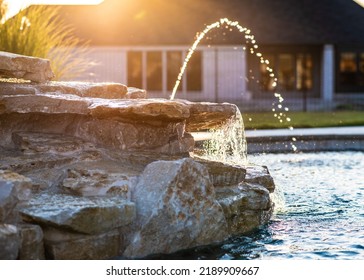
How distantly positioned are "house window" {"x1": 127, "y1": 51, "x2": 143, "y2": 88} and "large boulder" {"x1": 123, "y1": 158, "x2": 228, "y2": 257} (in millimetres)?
22230

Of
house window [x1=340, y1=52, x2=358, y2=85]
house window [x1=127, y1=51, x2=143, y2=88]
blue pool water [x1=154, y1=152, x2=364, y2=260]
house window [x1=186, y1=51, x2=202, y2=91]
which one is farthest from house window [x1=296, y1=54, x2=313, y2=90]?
blue pool water [x1=154, y1=152, x2=364, y2=260]

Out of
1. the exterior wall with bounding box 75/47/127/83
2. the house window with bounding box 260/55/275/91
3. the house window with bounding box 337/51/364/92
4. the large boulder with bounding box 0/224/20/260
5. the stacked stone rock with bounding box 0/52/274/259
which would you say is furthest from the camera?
the house window with bounding box 337/51/364/92

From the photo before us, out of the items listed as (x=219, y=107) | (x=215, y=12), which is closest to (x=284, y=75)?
(x=215, y=12)

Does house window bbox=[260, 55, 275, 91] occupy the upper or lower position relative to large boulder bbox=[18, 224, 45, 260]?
upper

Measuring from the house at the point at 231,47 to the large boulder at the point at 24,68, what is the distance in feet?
58.4

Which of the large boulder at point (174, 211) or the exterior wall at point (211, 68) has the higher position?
the exterior wall at point (211, 68)

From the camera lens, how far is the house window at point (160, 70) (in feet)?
92.2

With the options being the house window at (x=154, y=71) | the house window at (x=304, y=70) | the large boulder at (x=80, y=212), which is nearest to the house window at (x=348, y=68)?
the house window at (x=304, y=70)

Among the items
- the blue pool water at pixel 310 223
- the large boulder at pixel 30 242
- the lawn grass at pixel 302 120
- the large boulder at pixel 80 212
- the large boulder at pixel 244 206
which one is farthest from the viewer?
the lawn grass at pixel 302 120

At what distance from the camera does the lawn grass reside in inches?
662

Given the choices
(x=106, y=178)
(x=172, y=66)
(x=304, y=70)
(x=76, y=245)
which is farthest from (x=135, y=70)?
(x=76, y=245)

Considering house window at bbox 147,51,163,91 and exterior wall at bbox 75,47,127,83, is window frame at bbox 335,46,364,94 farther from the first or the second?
exterior wall at bbox 75,47,127,83

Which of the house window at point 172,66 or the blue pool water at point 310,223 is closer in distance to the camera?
the blue pool water at point 310,223

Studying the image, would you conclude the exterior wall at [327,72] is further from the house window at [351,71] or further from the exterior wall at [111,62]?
the exterior wall at [111,62]
